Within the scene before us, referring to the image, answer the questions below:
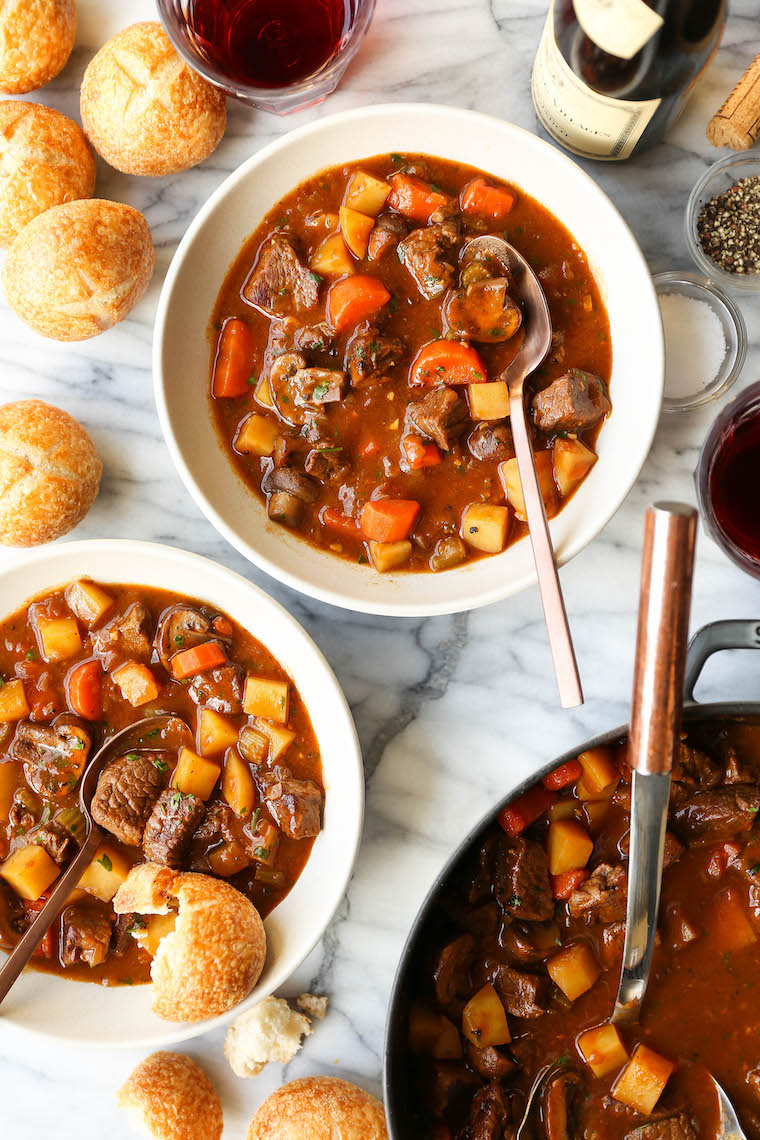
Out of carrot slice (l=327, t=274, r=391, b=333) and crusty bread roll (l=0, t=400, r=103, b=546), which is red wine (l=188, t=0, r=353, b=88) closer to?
carrot slice (l=327, t=274, r=391, b=333)

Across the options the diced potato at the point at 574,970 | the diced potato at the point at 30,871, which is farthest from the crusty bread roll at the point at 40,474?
the diced potato at the point at 574,970

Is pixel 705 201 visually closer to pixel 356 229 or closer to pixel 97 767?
pixel 356 229

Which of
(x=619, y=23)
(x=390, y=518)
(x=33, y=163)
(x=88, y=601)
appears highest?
(x=619, y=23)

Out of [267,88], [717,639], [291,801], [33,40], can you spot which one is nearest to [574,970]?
[291,801]

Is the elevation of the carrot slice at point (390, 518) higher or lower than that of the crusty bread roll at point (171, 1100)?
higher

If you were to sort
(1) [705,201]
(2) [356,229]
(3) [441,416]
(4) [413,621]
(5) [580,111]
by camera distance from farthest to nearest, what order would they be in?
1. (4) [413,621]
2. (1) [705,201]
3. (2) [356,229]
4. (3) [441,416]
5. (5) [580,111]

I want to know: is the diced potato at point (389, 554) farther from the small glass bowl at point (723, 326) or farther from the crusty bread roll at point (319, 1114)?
the crusty bread roll at point (319, 1114)
